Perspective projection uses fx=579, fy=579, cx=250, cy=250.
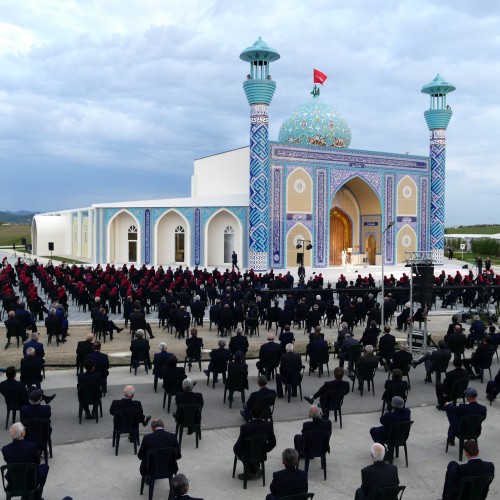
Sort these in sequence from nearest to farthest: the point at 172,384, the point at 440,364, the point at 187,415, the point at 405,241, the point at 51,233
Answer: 1. the point at 187,415
2. the point at 172,384
3. the point at 440,364
4. the point at 405,241
5. the point at 51,233

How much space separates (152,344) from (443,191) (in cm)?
2786

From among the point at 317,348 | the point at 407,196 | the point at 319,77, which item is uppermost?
the point at 319,77

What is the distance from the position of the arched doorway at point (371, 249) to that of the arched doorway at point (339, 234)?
1.16 meters

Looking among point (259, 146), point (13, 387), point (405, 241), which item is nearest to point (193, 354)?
point (13, 387)

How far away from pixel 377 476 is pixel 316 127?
31574mm

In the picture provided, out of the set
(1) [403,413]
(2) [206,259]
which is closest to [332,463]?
(1) [403,413]

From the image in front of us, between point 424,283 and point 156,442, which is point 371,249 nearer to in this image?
point 424,283

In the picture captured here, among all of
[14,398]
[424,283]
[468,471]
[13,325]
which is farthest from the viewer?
[13,325]

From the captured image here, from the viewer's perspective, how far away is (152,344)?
46.3 ft

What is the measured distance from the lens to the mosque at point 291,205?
30.8m

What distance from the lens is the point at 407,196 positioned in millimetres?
36469

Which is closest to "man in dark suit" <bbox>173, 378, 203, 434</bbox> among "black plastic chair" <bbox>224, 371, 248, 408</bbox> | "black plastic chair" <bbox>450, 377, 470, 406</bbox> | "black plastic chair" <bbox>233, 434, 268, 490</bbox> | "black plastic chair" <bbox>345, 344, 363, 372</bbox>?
"black plastic chair" <bbox>233, 434, 268, 490</bbox>

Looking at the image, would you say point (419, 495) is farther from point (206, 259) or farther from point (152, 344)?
point (206, 259)

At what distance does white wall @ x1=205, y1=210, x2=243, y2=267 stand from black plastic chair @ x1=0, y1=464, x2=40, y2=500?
27417 millimetres
